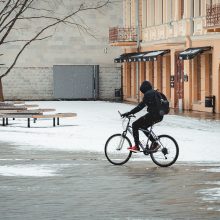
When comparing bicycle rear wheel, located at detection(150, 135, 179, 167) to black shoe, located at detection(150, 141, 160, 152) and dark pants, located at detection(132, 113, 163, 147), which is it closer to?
black shoe, located at detection(150, 141, 160, 152)

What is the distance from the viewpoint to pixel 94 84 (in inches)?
2518

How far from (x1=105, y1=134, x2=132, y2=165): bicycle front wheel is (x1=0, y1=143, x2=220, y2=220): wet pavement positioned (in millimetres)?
168

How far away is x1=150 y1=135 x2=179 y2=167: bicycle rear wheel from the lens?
59.0 ft

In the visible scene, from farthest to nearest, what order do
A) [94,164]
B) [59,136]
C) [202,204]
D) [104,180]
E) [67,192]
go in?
1. [59,136]
2. [94,164]
3. [104,180]
4. [67,192]
5. [202,204]

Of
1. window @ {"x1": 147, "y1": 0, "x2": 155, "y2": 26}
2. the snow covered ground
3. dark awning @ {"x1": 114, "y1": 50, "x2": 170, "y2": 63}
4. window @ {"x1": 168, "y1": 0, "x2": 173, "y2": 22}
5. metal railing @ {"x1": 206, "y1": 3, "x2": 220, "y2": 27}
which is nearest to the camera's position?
the snow covered ground

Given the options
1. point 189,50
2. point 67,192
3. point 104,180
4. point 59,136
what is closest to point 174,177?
point 104,180

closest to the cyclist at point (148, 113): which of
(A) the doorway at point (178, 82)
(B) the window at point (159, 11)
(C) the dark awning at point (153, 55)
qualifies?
(A) the doorway at point (178, 82)

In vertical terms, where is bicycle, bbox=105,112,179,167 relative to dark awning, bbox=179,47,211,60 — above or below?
below

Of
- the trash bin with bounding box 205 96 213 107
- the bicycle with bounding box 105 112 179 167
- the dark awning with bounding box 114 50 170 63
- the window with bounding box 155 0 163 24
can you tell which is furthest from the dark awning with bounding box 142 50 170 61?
the bicycle with bounding box 105 112 179 167

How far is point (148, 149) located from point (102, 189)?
3710 mm

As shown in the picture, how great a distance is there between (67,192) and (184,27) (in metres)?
32.6

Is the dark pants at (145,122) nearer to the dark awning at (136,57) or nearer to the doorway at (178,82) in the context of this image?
the doorway at (178,82)

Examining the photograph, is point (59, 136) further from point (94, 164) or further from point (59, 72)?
point (59, 72)

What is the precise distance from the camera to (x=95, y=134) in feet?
91.4
